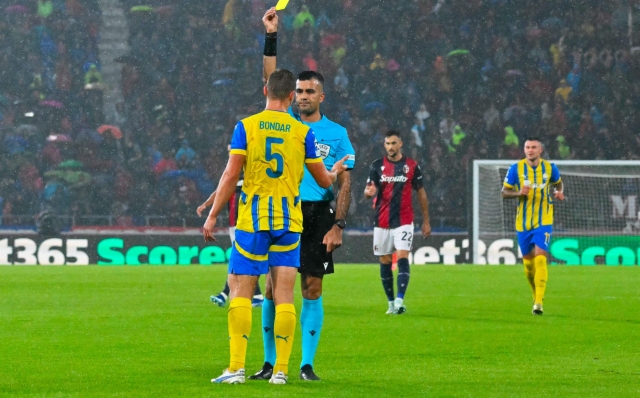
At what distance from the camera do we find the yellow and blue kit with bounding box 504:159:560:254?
11648 mm

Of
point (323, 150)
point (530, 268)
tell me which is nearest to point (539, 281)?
point (530, 268)

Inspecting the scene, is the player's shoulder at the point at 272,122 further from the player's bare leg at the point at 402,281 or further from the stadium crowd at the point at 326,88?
the stadium crowd at the point at 326,88

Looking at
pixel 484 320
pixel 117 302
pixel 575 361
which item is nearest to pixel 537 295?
pixel 484 320

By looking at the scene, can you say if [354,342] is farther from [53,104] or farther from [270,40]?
[53,104]

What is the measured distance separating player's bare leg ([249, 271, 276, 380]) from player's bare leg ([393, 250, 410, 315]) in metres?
5.09

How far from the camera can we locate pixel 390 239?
1198 cm

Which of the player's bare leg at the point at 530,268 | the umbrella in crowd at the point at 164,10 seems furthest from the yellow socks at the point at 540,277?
the umbrella in crowd at the point at 164,10

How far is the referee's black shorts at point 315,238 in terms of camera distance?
6.20 meters

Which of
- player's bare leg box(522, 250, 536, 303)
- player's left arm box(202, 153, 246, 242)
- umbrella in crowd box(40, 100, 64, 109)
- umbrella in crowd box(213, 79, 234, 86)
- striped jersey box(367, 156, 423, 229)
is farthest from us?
umbrella in crowd box(213, 79, 234, 86)

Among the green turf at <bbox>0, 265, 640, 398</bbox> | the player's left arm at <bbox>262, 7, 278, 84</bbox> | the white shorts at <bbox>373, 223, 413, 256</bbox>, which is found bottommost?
the green turf at <bbox>0, 265, 640, 398</bbox>

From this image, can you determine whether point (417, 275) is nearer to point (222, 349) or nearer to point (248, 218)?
point (222, 349)

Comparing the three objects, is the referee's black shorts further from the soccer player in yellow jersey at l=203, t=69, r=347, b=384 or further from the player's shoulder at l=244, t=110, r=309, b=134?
the player's shoulder at l=244, t=110, r=309, b=134

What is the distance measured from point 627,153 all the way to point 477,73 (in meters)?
4.69

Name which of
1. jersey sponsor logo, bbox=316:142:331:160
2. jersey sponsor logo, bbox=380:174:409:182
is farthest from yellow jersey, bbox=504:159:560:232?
jersey sponsor logo, bbox=316:142:331:160
